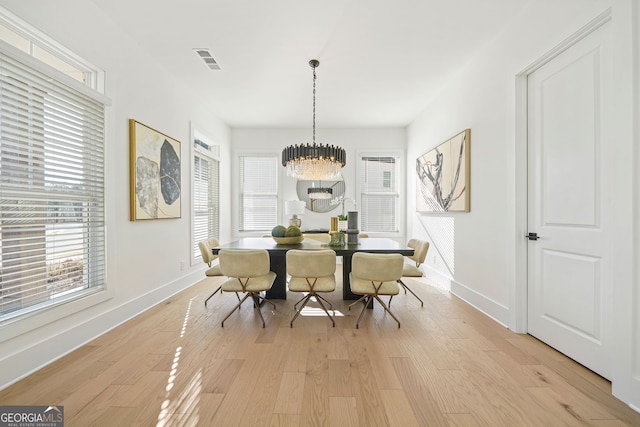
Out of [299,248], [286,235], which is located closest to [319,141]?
[286,235]

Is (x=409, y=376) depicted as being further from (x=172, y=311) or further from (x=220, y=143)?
(x=220, y=143)

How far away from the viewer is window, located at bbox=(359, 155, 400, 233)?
5.88m

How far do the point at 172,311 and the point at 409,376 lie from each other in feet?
8.73

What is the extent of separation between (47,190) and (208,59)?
7.39 ft

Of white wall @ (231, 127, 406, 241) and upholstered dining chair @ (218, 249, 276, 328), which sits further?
white wall @ (231, 127, 406, 241)

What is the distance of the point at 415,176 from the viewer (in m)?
5.21

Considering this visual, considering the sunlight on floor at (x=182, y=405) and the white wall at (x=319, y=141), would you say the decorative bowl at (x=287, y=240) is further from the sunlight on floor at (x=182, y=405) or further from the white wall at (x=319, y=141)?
the white wall at (x=319, y=141)

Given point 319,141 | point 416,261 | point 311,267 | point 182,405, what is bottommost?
point 182,405

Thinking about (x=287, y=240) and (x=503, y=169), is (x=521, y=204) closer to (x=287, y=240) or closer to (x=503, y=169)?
(x=503, y=169)

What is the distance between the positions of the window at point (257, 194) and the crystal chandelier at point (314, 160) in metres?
2.35

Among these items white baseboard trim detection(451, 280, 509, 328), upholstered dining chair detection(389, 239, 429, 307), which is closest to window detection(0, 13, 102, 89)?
upholstered dining chair detection(389, 239, 429, 307)

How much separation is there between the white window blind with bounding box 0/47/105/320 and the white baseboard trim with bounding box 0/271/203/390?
0.27 meters

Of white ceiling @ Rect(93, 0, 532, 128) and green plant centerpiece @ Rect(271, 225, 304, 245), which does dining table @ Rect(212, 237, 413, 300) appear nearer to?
green plant centerpiece @ Rect(271, 225, 304, 245)

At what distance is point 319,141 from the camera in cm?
580
